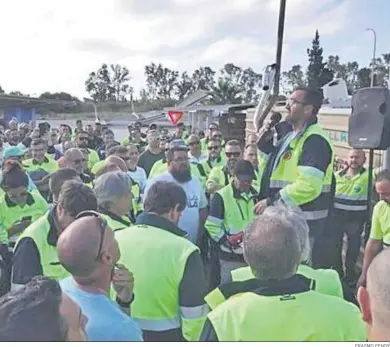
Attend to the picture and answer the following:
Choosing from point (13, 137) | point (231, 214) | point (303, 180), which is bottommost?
point (231, 214)

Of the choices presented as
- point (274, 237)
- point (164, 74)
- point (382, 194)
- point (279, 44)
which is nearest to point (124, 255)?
point (274, 237)

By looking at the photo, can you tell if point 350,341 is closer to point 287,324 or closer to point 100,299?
point 287,324

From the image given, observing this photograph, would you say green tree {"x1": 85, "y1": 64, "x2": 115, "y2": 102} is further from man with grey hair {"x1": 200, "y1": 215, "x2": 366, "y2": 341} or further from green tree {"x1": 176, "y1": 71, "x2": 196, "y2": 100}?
man with grey hair {"x1": 200, "y1": 215, "x2": 366, "y2": 341}

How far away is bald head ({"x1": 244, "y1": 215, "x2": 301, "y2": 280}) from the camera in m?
2.16

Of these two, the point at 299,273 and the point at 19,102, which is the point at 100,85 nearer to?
the point at 19,102

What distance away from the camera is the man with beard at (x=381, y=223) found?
4.46 meters

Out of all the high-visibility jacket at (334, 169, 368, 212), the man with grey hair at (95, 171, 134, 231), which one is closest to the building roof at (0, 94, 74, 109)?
the high-visibility jacket at (334, 169, 368, 212)

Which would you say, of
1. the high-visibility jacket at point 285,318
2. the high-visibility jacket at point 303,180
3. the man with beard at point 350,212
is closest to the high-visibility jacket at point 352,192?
the man with beard at point 350,212

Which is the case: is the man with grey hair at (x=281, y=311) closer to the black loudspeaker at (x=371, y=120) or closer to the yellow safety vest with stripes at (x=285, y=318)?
the yellow safety vest with stripes at (x=285, y=318)

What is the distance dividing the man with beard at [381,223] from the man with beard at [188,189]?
157 cm

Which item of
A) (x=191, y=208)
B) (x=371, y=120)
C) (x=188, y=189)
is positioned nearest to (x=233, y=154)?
(x=188, y=189)

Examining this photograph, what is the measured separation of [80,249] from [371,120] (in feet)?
9.48

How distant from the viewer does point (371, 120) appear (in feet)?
14.4

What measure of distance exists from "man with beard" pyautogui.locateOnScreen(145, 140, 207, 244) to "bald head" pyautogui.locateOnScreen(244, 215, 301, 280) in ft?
9.77
